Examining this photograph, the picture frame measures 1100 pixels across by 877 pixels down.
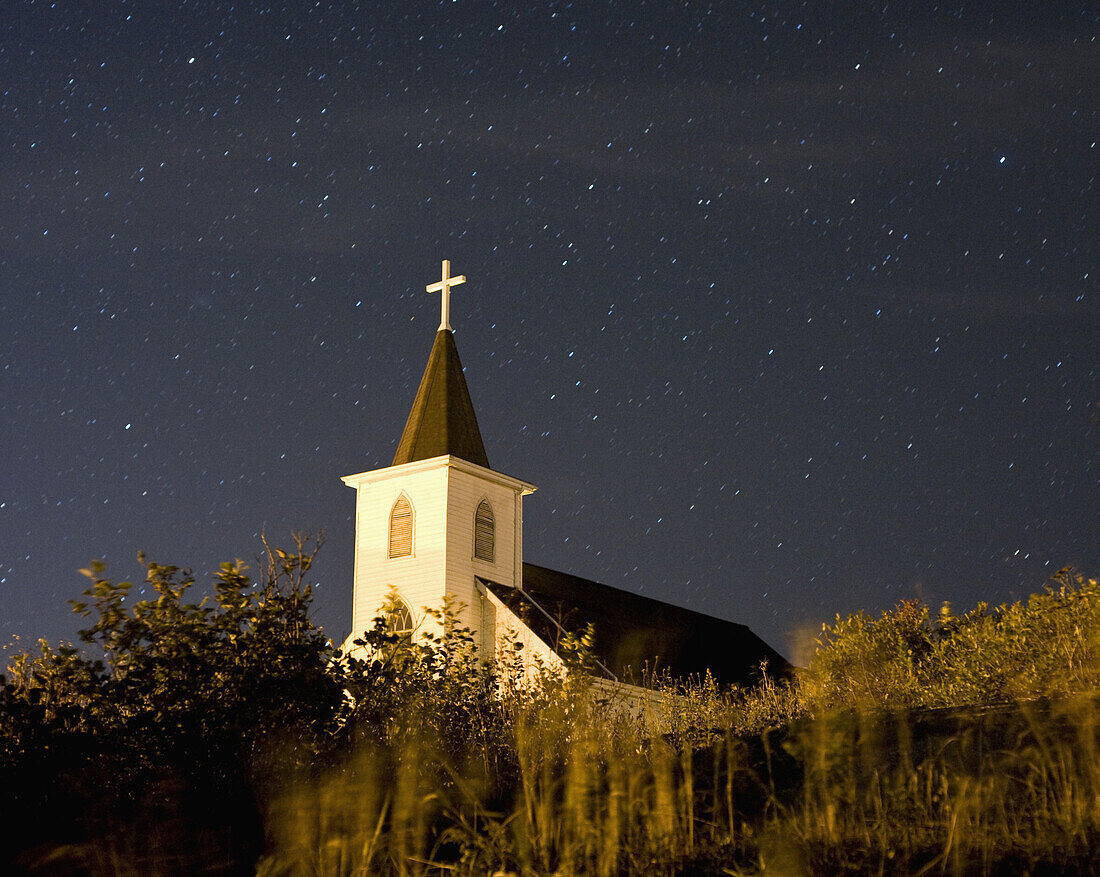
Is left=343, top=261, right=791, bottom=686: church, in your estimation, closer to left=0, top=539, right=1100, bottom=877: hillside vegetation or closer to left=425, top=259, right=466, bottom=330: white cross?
left=425, top=259, right=466, bottom=330: white cross

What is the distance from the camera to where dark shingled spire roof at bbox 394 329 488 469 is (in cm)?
3406

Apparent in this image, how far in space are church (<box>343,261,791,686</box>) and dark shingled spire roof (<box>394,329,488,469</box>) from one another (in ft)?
0.13

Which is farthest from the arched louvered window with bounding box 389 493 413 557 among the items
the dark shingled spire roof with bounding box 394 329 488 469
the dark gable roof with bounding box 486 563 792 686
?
the dark gable roof with bounding box 486 563 792 686

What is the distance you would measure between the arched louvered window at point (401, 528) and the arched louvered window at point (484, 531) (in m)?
1.84

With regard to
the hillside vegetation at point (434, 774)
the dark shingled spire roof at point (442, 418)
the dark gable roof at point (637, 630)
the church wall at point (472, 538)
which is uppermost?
the dark shingled spire roof at point (442, 418)

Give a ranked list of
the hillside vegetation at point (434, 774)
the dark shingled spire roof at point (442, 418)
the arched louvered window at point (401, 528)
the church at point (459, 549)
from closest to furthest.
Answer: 1. the hillside vegetation at point (434, 774)
2. the church at point (459, 549)
3. the arched louvered window at point (401, 528)
4. the dark shingled spire roof at point (442, 418)

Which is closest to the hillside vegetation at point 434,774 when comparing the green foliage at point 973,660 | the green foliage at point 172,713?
the green foliage at point 172,713

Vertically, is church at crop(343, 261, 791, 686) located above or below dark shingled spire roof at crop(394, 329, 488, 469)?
below

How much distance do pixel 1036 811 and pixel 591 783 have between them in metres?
2.37

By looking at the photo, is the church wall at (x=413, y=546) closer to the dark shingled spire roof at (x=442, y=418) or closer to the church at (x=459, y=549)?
the church at (x=459, y=549)

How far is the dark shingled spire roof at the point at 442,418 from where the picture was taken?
34.1 meters

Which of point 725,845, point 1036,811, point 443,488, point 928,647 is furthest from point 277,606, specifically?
point 443,488

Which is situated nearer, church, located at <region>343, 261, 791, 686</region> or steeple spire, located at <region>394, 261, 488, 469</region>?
church, located at <region>343, 261, 791, 686</region>

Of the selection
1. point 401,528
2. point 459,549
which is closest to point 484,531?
point 459,549
